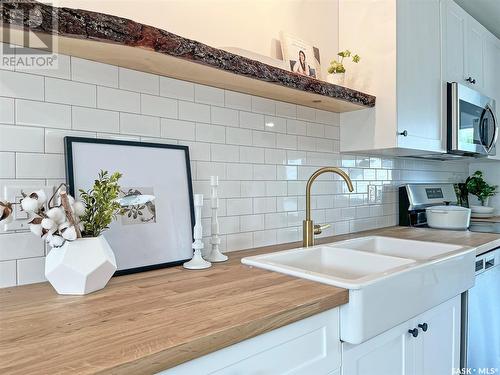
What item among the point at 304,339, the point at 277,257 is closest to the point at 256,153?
the point at 277,257

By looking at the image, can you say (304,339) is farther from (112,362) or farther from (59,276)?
(59,276)

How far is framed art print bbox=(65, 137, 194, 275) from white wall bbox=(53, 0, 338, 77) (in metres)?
0.44

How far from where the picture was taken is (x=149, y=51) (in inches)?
40.6

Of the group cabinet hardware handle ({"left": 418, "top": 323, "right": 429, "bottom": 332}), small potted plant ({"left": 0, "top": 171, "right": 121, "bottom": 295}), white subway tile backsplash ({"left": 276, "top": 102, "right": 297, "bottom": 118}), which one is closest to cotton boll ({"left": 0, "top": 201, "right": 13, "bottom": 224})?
small potted plant ({"left": 0, "top": 171, "right": 121, "bottom": 295})

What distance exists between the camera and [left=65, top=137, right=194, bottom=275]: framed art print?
110cm

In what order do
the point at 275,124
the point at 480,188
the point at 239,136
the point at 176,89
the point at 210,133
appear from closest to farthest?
the point at 176,89 → the point at 210,133 → the point at 239,136 → the point at 275,124 → the point at 480,188

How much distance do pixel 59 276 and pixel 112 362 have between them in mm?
419

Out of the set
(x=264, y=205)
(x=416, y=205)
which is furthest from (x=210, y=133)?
(x=416, y=205)

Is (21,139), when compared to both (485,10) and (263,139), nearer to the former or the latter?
(263,139)

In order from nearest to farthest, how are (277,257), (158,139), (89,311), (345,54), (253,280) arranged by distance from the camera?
(89,311) < (253,280) < (158,139) < (277,257) < (345,54)

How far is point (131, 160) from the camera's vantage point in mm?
1192

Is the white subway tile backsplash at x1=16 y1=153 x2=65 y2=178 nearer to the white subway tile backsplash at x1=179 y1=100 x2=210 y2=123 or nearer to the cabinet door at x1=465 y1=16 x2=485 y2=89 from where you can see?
the white subway tile backsplash at x1=179 y1=100 x2=210 y2=123

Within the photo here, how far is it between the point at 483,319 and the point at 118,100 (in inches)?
72.5

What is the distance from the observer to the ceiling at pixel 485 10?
247 centimetres
